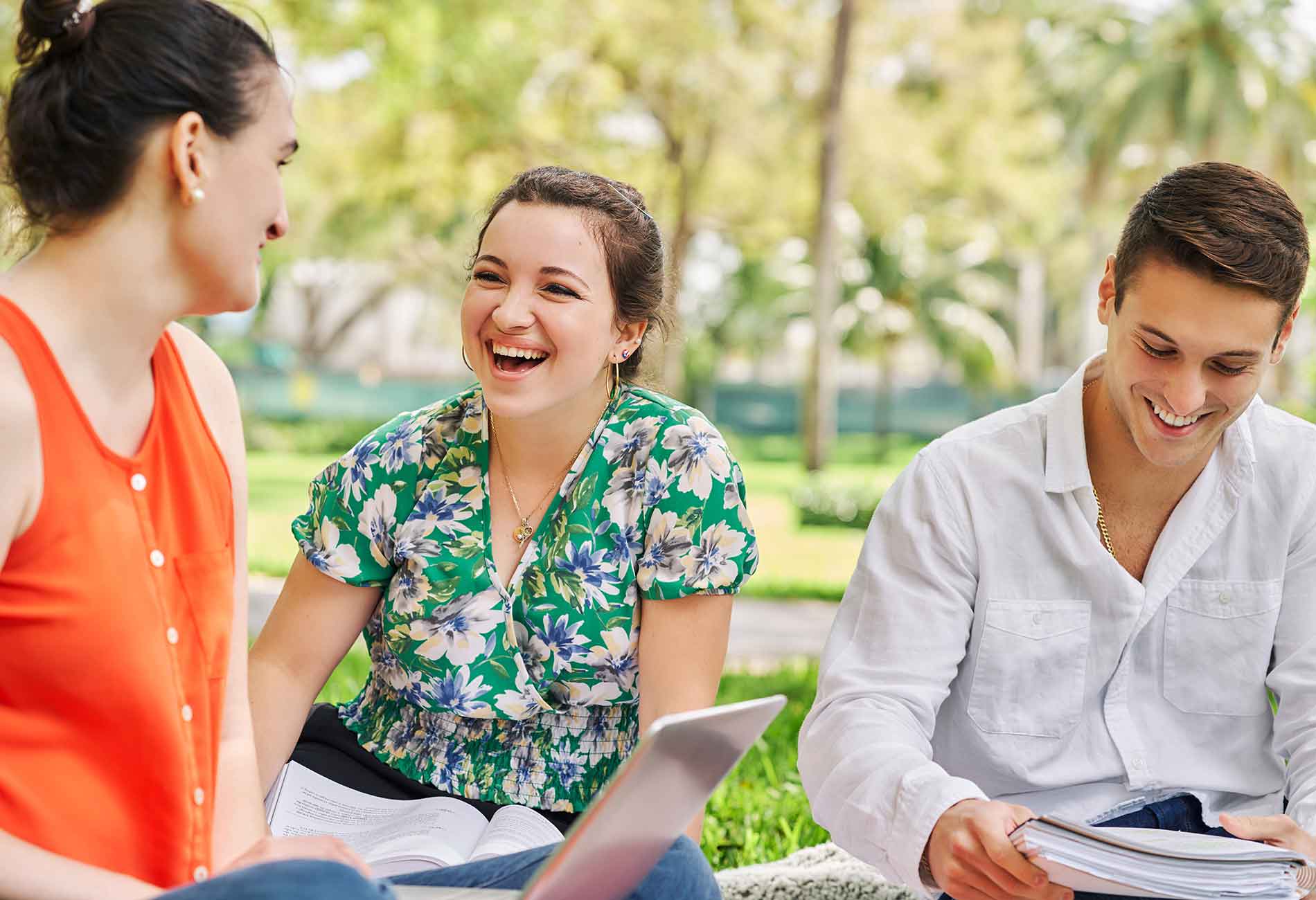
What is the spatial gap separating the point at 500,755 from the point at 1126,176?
101 ft

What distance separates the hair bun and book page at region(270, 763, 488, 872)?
1.38m

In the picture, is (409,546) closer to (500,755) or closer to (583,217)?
(500,755)

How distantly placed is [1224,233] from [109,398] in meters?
1.87

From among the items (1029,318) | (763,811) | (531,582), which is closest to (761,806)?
(763,811)

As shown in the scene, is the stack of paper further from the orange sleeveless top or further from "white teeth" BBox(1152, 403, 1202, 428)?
the orange sleeveless top

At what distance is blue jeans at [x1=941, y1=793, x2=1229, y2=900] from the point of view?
268 centimetres

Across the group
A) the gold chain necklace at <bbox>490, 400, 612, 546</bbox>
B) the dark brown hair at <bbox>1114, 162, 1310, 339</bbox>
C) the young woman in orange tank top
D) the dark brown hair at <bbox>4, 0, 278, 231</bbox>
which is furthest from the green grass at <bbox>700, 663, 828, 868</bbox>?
the dark brown hair at <bbox>4, 0, 278, 231</bbox>

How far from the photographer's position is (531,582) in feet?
8.89

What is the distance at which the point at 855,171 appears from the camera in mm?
21125

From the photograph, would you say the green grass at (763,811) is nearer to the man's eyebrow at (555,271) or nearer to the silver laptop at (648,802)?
the man's eyebrow at (555,271)

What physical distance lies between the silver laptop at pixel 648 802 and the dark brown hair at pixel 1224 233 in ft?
4.01

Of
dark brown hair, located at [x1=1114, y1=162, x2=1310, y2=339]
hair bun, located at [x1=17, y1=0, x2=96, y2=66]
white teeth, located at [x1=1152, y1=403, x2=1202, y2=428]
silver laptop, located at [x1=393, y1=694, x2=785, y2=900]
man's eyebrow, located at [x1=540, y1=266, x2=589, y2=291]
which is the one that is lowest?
silver laptop, located at [x1=393, y1=694, x2=785, y2=900]

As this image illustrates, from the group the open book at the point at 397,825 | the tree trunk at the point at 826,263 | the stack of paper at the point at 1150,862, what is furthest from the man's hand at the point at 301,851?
the tree trunk at the point at 826,263

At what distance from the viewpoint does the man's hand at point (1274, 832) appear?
237cm
